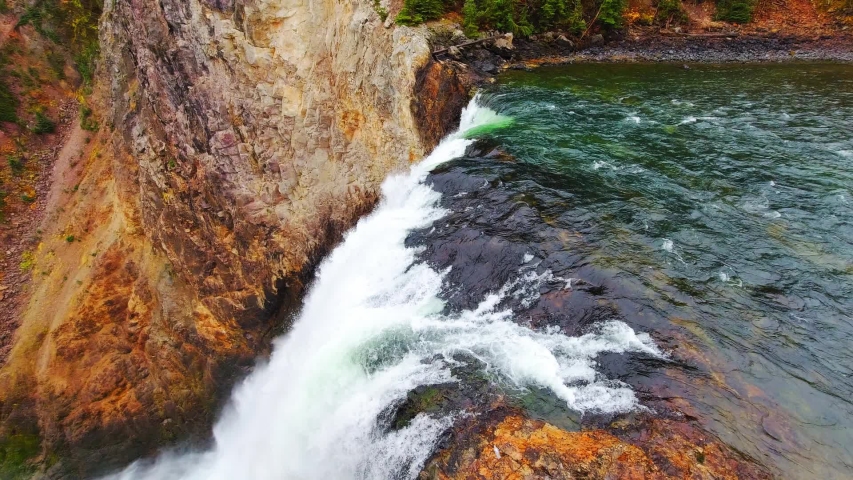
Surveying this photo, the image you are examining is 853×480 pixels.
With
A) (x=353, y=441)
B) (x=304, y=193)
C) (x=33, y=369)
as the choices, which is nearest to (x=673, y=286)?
(x=353, y=441)

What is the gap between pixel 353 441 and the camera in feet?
34.3

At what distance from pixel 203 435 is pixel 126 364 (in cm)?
504

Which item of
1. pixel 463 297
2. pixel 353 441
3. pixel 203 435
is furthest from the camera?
pixel 203 435

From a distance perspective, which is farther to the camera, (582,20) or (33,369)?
(582,20)

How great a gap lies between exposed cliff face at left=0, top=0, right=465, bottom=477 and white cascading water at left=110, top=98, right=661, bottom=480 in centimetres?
154

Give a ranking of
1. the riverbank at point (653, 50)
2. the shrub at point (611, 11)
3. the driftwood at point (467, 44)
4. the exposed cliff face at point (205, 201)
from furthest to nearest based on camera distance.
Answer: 1. the shrub at point (611, 11)
2. the riverbank at point (653, 50)
3. the driftwood at point (467, 44)
4. the exposed cliff face at point (205, 201)

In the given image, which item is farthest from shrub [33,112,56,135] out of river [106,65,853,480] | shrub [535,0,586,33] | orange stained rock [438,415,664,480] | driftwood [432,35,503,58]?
shrub [535,0,586,33]

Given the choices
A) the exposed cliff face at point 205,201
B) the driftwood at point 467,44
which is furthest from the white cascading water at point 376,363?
the driftwood at point 467,44

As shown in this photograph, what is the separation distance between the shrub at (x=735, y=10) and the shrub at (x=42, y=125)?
1889 inches

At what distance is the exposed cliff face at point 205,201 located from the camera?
58.7 ft

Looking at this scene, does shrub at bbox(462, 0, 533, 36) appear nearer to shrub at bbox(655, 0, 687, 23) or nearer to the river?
shrub at bbox(655, 0, 687, 23)

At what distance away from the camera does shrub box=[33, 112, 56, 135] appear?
27595 mm

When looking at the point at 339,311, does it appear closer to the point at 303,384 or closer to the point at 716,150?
the point at 303,384

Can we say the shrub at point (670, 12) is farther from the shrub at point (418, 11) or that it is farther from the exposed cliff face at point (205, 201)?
the exposed cliff face at point (205, 201)
